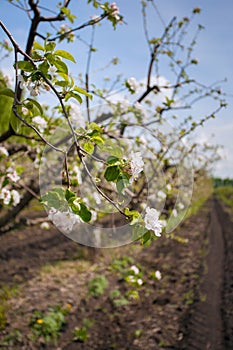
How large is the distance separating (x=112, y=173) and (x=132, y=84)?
1446mm

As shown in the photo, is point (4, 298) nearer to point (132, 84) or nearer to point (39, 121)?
point (39, 121)

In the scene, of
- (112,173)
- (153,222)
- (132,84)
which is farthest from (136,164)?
(132,84)

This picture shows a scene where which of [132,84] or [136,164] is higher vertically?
[132,84]

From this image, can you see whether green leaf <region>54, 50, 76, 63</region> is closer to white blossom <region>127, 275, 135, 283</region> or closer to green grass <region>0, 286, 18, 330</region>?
white blossom <region>127, 275, 135, 283</region>

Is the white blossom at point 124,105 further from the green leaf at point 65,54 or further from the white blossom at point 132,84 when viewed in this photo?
the green leaf at point 65,54

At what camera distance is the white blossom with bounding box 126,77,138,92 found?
2148 millimetres

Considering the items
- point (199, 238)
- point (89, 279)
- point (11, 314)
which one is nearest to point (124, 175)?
point (11, 314)

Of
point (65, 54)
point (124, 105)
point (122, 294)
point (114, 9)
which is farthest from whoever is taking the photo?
point (122, 294)

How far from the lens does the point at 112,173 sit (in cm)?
86

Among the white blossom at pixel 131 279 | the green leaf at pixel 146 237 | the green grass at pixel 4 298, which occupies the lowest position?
the green grass at pixel 4 298

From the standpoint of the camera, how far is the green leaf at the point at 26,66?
0.95 meters

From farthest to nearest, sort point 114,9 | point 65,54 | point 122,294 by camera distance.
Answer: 1. point 122,294
2. point 114,9
3. point 65,54

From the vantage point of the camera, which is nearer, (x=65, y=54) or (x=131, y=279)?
(x=65, y=54)

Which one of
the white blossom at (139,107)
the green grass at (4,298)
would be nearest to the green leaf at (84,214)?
the white blossom at (139,107)
